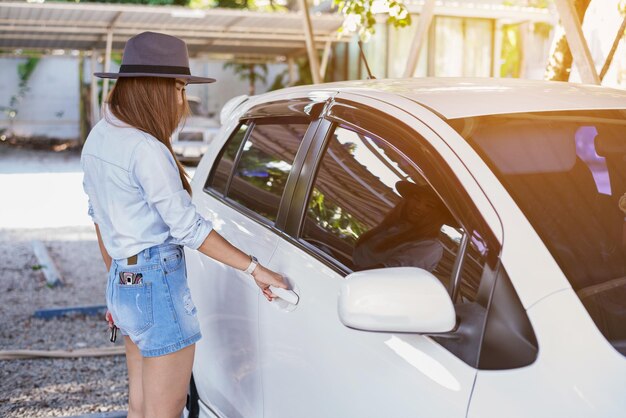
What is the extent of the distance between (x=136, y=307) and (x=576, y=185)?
4.94 ft

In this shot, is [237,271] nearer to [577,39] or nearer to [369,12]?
[577,39]

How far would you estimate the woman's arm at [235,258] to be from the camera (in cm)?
278

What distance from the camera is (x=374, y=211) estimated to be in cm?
277

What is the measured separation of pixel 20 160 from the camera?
23.0m

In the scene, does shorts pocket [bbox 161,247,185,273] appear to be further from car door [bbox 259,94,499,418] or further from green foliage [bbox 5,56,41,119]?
green foliage [bbox 5,56,41,119]

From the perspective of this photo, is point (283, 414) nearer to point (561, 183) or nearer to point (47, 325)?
point (561, 183)

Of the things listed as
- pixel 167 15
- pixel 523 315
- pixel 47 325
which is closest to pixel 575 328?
pixel 523 315

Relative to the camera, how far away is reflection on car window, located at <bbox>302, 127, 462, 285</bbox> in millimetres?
2523

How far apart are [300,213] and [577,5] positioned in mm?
3553

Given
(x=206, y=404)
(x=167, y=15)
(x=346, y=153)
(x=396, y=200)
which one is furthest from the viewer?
(x=167, y=15)

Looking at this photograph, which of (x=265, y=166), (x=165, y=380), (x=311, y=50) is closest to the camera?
(x=165, y=380)

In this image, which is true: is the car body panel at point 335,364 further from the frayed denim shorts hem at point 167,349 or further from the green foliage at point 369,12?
the green foliage at point 369,12

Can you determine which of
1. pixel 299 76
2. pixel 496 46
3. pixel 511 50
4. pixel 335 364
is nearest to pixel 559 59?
pixel 335 364

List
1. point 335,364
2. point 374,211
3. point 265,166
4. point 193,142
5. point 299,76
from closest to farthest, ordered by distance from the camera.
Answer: point 335,364 → point 374,211 → point 265,166 → point 193,142 → point 299,76
